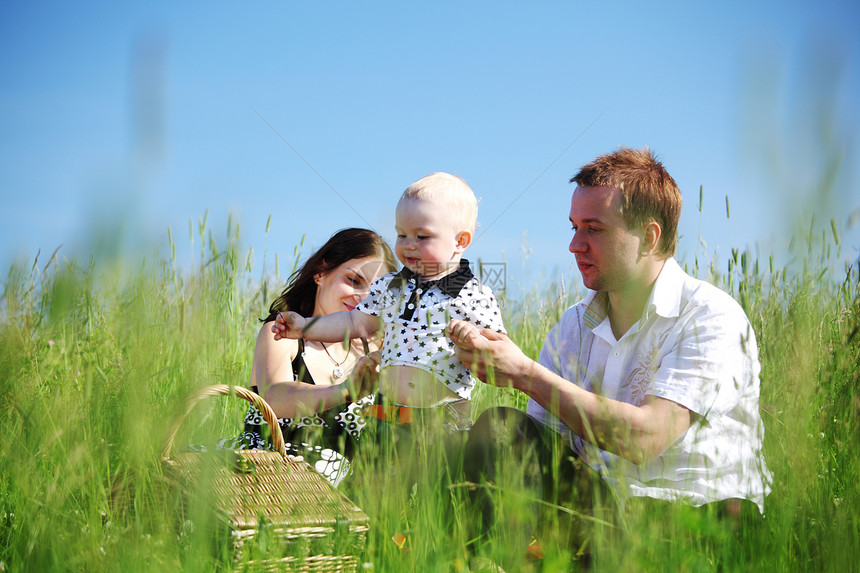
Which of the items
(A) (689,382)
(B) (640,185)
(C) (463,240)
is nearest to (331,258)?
(C) (463,240)

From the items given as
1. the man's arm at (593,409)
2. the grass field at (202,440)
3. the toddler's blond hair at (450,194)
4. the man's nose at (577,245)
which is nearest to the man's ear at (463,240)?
the toddler's blond hair at (450,194)

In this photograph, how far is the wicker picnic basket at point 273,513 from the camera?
1.61 metres

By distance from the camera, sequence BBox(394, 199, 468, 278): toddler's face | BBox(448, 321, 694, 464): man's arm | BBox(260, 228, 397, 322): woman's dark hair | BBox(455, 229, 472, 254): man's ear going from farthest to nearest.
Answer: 1. BBox(260, 228, 397, 322): woman's dark hair
2. BBox(455, 229, 472, 254): man's ear
3. BBox(394, 199, 468, 278): toddler's face
4. BBox(448, 321, 694, 464): man's arm

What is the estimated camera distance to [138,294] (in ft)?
4.08

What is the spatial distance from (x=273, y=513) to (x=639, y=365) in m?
1.31

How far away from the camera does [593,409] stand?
1.92 m

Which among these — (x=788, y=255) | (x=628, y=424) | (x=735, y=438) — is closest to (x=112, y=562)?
(x=628, y=424)

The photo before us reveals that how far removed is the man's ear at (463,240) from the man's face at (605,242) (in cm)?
46

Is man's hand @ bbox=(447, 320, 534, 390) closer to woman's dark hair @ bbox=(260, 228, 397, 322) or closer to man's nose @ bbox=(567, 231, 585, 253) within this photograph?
man's nose @ bbox=(567, 231, 585, 253)

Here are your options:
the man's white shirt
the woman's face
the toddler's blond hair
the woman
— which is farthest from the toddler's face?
the man's white shirt

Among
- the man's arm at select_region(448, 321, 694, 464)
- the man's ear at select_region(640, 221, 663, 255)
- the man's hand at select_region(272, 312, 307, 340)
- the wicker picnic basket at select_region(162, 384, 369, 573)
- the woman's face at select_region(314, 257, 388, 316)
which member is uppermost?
the man's ear at select_region(640, 221, 663, 255)

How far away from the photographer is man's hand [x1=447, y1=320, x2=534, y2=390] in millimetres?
2002

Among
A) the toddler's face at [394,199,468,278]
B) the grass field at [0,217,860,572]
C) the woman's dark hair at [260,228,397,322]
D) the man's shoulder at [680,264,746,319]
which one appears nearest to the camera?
the grass field at [0,217,860,572]

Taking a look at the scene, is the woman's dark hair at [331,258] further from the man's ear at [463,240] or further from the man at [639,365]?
the man at [639,365]
